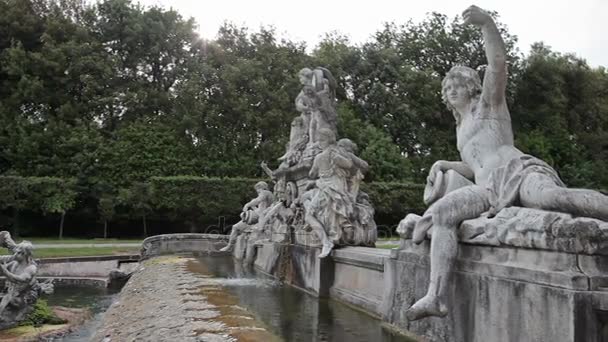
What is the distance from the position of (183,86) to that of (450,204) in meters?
28.3

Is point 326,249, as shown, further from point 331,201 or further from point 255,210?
point 255,210

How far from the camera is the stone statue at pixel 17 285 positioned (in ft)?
32.4

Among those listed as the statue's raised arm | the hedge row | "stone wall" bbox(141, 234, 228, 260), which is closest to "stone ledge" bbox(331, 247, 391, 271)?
the statue's raised arm

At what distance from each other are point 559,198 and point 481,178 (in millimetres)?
937

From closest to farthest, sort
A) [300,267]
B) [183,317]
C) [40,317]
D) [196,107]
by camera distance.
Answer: [183,317], [300,267], [40,317], [196,107]

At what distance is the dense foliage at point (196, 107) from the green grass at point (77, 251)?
22.8ft

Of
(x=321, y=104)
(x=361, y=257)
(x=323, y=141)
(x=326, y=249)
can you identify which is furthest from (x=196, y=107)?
(x=361, y=257)

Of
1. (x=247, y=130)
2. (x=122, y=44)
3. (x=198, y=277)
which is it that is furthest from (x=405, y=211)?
(x=198, y=277)

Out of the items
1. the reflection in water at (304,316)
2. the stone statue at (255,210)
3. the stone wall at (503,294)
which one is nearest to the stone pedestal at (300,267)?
the reflection in water at (304,316)

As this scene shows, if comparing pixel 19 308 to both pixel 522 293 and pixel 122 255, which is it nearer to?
pixel 122 255

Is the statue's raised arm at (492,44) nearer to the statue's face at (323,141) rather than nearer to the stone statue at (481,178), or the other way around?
the stone statue at (481,178)

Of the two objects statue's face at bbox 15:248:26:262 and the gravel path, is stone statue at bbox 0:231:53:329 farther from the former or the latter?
the gravel path

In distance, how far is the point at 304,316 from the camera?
521 cm

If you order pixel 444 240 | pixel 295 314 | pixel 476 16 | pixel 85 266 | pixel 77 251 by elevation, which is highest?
pixel 476 16
